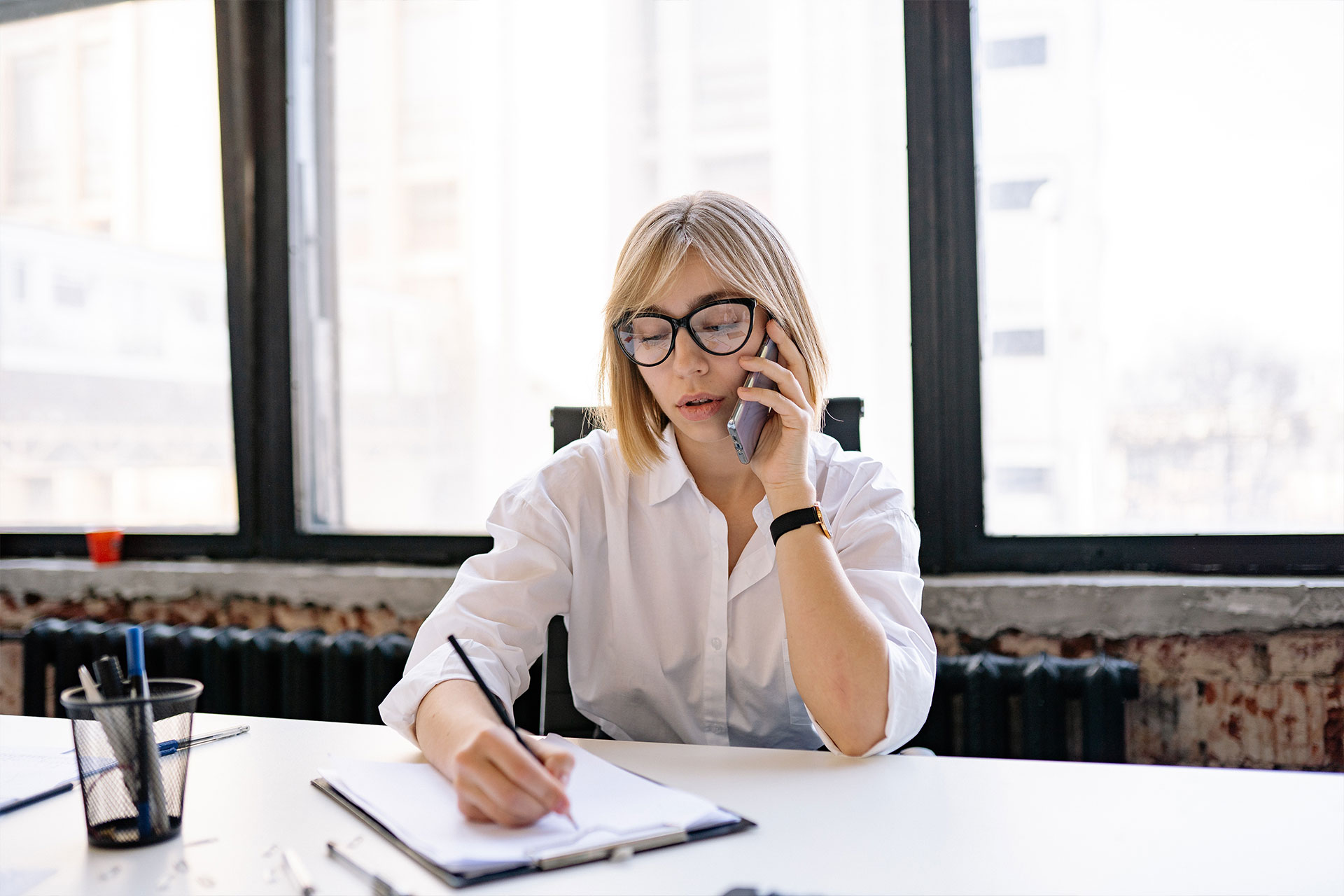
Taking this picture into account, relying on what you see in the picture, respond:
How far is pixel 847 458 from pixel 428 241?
4.25 feet

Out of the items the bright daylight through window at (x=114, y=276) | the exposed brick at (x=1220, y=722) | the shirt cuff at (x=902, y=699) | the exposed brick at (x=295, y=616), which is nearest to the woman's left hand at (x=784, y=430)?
the shirt cuff at (x=902, y=699)

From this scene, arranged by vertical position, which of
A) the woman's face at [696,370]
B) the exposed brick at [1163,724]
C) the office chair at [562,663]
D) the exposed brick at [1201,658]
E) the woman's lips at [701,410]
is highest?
the woman's face at [696,370]

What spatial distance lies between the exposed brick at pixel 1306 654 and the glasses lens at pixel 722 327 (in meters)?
1.15

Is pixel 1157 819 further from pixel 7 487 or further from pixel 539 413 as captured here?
pixel 7 487

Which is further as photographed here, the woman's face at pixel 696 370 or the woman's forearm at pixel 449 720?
the woman's face at pixel 696 370

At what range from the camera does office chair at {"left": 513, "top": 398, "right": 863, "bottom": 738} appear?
1368mm

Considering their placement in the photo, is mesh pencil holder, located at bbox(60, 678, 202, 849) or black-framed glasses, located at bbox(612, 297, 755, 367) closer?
mesh pencil holder, located at bbox(60, 678, 202, 849)

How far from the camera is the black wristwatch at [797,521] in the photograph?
3.89 feet

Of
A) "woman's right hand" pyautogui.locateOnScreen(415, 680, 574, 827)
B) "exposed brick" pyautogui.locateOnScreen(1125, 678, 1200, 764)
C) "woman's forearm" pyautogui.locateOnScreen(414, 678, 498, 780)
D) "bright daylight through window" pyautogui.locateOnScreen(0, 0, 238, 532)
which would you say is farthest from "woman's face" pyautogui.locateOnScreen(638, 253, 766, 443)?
"bright daylight through window" pyautogui.locateOnScreen(0, 0, 238, 532)

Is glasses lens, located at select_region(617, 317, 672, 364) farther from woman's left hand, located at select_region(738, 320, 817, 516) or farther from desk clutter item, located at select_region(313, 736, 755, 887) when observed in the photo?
desk clutter item, located at select_region(313, 736, 755, 887)

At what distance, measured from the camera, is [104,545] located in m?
2.35

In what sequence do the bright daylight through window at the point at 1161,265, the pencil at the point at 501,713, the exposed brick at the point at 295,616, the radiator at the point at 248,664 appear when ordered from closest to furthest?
the pencil at the point at 501,713
the bright daylight through window at the point at 1161,265
the radiator at the point at 248,664
the exposed brick at the point at 295,616

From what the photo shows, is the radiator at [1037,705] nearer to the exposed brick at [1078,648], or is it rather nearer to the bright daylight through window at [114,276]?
the exposed brick at [1078,648]

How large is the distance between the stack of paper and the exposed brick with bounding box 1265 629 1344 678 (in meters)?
1.34
